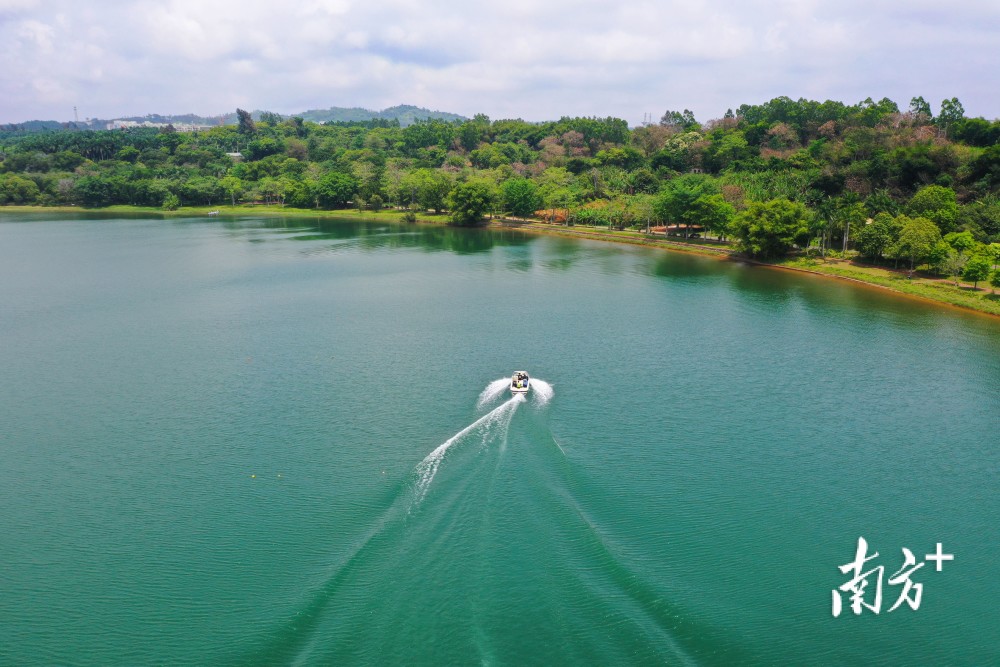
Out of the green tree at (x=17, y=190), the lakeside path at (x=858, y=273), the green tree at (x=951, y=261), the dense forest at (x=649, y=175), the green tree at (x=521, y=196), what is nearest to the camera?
the lakeside path at (x=858, y=273)

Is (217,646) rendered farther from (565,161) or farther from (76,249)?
(565,161)

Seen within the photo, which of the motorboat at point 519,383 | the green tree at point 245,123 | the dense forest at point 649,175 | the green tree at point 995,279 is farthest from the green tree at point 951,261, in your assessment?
the green tree at point 245,123

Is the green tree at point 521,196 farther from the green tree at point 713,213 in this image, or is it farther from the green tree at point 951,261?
the green tree at point 951,261

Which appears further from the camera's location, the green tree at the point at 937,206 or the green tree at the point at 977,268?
the green tree at the point at 937,206

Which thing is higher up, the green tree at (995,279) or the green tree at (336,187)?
the green tree at (336,187)

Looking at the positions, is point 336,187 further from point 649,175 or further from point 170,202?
point 649,175

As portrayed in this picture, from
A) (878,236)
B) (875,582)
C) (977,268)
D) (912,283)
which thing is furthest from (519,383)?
(878,236)
